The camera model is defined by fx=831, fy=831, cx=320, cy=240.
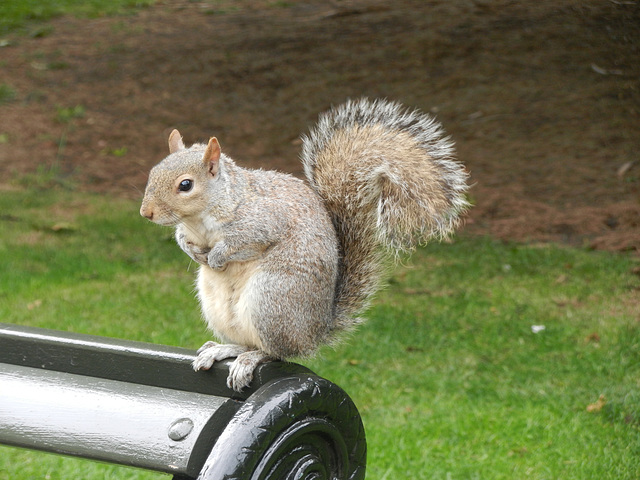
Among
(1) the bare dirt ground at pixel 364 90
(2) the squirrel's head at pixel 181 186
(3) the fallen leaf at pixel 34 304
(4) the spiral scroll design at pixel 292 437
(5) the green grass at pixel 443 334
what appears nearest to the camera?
(4) the spiral scroll design at pixel 292 437

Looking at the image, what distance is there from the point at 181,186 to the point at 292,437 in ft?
2.19

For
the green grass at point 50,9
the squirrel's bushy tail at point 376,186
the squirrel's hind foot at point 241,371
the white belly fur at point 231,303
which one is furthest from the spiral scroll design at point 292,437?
the green grass at point 50,9

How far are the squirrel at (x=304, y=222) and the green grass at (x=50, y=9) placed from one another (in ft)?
25.8

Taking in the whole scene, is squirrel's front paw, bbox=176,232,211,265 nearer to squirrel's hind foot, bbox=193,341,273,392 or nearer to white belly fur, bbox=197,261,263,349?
white belly fur, bbox=197,261,263,349

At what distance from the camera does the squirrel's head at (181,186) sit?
1692mm

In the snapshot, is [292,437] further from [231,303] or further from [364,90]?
[364,90]

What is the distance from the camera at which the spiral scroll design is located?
44.8 inches

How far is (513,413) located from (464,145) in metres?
3.55

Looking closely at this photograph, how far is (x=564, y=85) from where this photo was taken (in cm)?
714

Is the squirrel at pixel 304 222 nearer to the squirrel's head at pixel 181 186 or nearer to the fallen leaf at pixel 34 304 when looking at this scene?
the squirrel's head at pixel 181 186

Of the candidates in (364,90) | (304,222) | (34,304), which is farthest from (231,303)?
(364,90)

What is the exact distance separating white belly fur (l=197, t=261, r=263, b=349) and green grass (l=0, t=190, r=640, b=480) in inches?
44.7

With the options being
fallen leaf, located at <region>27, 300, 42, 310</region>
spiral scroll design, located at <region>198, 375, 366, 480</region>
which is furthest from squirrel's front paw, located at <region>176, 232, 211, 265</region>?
fallen leaf, located at <region>27, 300, 42, 310</region>

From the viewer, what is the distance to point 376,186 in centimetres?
188
